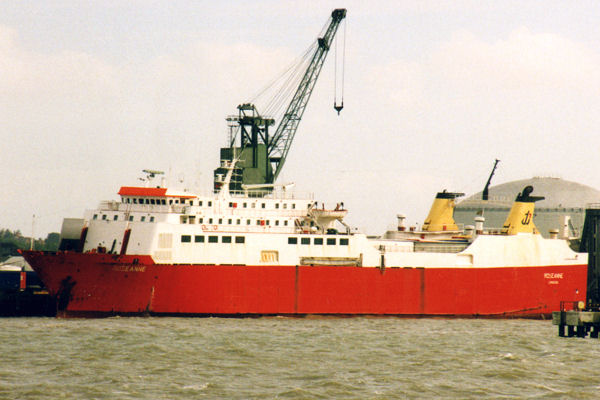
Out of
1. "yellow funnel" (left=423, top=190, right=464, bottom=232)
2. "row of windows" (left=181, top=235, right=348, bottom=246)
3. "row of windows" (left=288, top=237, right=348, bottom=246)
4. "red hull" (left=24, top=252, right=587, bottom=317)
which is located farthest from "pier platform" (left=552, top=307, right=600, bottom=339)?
"yellow funnel" (left=423, top=190, right=464, bottom=232)

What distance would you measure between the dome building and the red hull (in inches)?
1235

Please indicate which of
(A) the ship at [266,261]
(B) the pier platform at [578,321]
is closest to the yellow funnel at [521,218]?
(A) the ship at [266,261]

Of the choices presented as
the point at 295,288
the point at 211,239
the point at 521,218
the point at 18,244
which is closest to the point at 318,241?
the point at 295,288

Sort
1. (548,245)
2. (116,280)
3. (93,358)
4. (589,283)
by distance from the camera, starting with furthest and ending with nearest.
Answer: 1. (589,283)
2. (548,245)
3. (116,280)
4. (93,358)

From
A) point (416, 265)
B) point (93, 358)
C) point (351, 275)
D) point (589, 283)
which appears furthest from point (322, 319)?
point (589, 283)

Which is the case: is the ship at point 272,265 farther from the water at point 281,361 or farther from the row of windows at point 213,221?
the water at point 281,361

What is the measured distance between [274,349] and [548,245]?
23.4 m

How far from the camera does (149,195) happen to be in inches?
1756

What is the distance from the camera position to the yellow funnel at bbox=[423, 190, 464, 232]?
52.4 m

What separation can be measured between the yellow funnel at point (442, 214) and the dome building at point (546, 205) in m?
28.6

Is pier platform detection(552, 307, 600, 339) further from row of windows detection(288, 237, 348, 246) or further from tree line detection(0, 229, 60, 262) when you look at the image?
tree line detection(0, 229, 60, 262)

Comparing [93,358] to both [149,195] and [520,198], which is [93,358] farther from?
[520,198]

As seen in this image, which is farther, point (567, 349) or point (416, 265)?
point (416, 265)

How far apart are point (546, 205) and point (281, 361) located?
191ft
